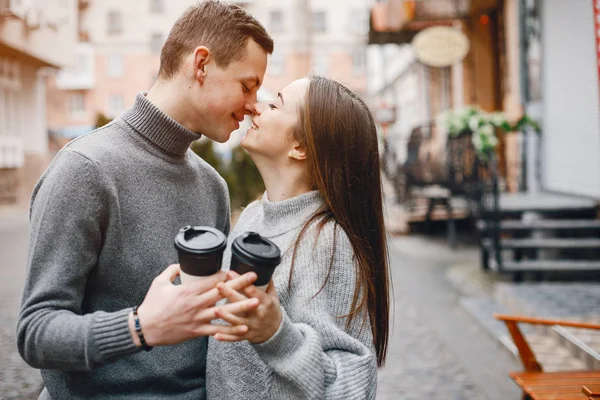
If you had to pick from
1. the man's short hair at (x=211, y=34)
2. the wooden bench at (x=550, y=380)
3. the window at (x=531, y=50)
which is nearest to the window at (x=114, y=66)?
the window at (x=531, y=50)

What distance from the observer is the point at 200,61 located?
1989mm

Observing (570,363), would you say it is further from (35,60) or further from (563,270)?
(35,60)

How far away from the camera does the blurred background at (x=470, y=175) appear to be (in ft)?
17.0

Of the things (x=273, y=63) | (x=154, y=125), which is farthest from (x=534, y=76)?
(x=273, y=63)

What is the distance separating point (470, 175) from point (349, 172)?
7.99 m

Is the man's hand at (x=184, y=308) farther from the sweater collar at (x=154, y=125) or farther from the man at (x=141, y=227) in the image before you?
the sweater collar at (x=154, y=125)

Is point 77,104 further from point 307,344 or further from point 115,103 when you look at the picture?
point 307,344

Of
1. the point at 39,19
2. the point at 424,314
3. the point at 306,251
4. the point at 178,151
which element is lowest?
the point at 424,314

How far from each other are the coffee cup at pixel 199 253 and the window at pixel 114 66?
3345cm

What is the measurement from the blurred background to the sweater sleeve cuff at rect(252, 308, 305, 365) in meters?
0.88

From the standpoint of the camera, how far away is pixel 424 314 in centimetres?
691

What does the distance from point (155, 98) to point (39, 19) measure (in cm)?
449

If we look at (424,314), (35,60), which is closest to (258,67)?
(424,314)

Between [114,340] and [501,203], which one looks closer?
[114,340]
